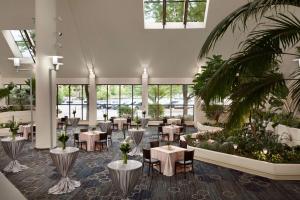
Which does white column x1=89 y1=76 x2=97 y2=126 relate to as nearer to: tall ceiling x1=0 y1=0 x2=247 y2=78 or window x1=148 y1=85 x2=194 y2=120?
tall ceiling x1=0 y1=0 x2=247 y2=78

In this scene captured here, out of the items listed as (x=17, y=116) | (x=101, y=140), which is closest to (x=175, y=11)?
(x=101, y=140)

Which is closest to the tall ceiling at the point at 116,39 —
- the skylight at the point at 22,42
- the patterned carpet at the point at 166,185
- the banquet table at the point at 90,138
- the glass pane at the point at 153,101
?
the skylight at the point at 22,42

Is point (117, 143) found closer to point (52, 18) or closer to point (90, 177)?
point (90, 177)

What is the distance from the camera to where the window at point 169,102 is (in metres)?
17.2

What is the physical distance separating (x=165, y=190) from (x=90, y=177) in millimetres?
2072

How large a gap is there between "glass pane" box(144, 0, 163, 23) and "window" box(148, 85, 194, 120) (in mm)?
4891

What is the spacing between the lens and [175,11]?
1319cm

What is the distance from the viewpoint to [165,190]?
6535 millimetres

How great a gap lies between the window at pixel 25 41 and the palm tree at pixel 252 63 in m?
15.1

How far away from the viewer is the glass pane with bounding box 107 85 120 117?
17.6 metres

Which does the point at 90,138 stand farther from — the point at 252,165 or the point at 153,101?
the point at 153,101

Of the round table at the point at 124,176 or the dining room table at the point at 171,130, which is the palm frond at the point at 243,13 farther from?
the dining room table at the point at 171,130

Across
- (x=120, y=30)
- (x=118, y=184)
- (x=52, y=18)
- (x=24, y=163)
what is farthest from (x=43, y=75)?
(x=118, y=184)

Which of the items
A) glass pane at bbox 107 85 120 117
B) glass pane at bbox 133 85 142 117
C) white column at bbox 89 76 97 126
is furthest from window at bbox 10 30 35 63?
glass pane at bbox 133 85 142 117
